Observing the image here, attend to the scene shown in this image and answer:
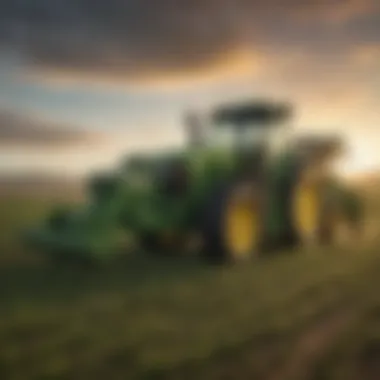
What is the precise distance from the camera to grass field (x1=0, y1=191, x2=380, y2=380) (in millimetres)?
1393

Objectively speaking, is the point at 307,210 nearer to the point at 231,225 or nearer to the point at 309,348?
the point at 231,225

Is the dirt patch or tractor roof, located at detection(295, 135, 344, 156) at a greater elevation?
tractor roof, located at detection(295, 135, 344, 156)

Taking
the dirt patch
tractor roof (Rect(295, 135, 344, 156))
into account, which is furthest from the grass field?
tractor roof (Rect(295, 135, 344, 156))

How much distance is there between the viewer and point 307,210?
5.20 feet

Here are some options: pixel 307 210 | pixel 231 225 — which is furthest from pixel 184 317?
pixel 307 210

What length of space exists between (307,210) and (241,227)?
0.15 metres

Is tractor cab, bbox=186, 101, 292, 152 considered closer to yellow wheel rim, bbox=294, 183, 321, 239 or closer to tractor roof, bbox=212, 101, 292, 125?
tractor roof, bbox=212, 101, 292, 125

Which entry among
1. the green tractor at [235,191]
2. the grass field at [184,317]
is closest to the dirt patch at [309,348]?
the grass field at [184,317]

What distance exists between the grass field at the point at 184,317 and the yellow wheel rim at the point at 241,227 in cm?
4

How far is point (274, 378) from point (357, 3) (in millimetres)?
798

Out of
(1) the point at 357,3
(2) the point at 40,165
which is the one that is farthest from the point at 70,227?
(1) the point at 357,3

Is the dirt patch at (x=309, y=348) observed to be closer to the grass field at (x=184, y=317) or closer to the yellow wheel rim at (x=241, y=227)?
the grass field at (x=184, y=317)

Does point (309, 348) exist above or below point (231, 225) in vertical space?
below

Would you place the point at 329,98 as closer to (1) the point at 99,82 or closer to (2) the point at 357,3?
(2) the point at 357,3
